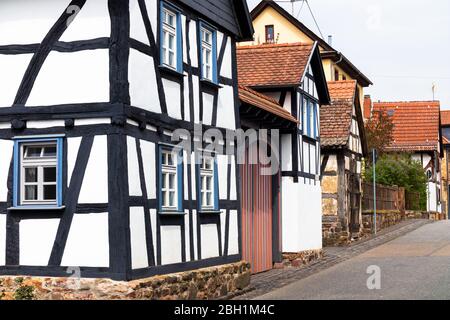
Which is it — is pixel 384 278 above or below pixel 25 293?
below

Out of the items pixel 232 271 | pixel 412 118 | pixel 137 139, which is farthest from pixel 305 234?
pixel 412 118

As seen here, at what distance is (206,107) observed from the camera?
16.0 m

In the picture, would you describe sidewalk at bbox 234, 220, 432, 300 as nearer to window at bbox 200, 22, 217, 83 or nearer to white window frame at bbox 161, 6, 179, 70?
window at bbox 200, 22, 217, 83

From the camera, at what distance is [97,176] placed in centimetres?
1235

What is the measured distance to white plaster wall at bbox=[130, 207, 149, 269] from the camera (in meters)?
12.4

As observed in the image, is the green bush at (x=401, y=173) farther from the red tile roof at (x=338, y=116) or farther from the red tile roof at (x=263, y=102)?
the red tile roof at (x=263, y=102)

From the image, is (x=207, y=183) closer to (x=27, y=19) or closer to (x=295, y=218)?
(x=27, y=19)

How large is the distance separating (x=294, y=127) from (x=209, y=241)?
24.2 feet

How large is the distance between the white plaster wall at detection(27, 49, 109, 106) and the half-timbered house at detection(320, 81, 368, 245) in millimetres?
17330

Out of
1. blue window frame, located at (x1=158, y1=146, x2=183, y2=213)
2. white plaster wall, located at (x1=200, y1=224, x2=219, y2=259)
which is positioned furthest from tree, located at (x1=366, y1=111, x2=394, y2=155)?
blue window frame, located at (x1=158, y1=146, x2=183, y2=213)

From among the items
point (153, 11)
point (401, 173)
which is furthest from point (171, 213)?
point (401, 173)

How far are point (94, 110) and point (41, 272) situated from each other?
2556 mm

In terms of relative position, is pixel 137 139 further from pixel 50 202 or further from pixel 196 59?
pixel 196 59

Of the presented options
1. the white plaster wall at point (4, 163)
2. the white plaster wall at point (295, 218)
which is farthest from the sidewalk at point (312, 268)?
the white plaster wall at point (4, 163)
